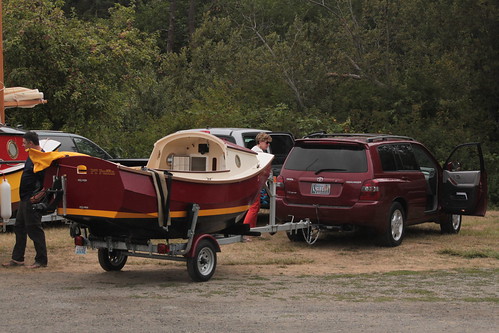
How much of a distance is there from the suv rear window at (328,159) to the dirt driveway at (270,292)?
135 cm

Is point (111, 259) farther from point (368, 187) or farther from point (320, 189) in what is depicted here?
point (368, 187)

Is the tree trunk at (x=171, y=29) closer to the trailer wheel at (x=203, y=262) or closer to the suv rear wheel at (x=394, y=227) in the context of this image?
the suv rear wheel at (x=394, y=227)

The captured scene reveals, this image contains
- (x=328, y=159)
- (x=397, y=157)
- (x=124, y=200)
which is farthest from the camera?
(x=397, y=157)

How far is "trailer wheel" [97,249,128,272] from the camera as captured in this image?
12.0 meters

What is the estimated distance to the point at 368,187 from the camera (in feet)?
46.4

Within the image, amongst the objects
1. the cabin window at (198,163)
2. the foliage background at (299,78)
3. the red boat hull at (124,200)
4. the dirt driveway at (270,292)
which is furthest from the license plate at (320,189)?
the foliage background at (299,78)

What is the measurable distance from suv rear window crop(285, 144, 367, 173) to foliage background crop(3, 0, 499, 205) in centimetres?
913

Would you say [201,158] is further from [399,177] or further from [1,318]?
[1,318]

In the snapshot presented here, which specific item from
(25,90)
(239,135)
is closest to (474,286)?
(239,135)

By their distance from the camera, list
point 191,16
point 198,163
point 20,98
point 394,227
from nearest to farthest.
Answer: point 198,163 → point 394,227 → point 20,98 → point 191,16

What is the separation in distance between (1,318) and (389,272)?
5.60 m

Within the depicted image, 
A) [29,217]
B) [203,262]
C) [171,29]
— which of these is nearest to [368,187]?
[203,262]

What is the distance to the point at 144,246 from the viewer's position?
1125cm

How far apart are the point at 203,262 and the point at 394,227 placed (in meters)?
4.48
